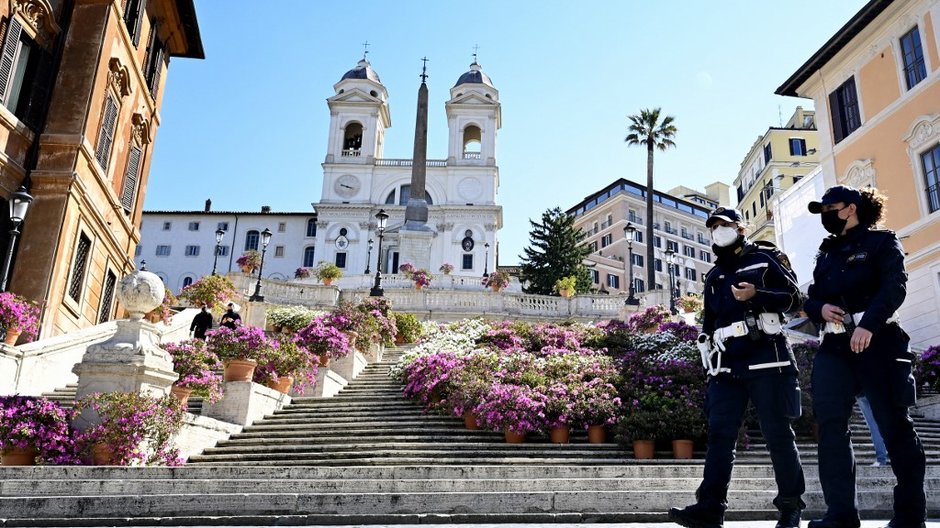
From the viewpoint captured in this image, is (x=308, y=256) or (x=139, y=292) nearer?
(x=139, y=292)

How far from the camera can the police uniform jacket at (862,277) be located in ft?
15.0

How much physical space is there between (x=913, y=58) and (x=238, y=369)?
20.8 m

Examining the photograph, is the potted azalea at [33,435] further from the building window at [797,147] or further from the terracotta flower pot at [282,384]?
the building window at [797,147]

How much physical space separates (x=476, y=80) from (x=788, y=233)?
49.1m

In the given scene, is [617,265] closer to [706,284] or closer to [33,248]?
[33,248]

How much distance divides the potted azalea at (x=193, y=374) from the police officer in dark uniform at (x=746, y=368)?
8.39 meters

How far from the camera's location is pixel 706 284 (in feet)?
17.7

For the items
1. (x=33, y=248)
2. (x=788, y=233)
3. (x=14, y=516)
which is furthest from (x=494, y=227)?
(x=14, y=516)

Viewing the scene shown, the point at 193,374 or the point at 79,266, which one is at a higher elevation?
the point at 79,266

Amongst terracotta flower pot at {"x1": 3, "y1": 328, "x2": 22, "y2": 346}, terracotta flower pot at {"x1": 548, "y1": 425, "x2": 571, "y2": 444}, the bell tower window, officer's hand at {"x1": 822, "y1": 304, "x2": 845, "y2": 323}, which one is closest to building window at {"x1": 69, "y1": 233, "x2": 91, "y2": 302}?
terracotta flower pot at {"x1": 3, "y1": 328, "x2": 22, "y2": 346}

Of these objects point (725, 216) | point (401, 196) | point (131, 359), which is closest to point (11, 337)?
point (131, 359)

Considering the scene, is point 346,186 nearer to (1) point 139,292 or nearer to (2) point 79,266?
(2) point 79,266

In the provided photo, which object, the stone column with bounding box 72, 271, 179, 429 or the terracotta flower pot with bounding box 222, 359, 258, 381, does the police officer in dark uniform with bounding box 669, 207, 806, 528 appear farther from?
the terracotta flower pot with bounding box 222, 359, 258, 381

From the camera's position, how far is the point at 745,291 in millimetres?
4863
